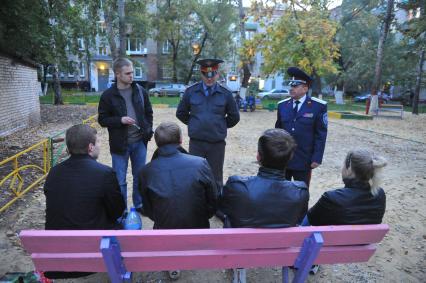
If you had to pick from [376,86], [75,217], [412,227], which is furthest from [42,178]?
[376,86]

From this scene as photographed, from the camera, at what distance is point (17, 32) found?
8.48 meters

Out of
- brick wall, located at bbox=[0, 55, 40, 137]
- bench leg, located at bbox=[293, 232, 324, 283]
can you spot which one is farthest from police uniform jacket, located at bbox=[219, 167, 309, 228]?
brick wall, located at bbox=[0, 55, 40, 137]

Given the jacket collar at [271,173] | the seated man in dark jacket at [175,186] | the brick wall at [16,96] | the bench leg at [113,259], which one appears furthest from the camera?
the brick wall at [16,96]

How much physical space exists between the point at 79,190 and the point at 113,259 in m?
0.57

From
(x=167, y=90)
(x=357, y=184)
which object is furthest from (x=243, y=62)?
(x=357, y=184)

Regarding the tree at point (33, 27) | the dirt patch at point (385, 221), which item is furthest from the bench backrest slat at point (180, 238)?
the tree at point (33, 27)

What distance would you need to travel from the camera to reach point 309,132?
11.9 feet

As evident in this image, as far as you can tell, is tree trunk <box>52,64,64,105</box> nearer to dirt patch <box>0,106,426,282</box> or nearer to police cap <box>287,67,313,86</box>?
dirt patch <box>0,106,426,282</box>

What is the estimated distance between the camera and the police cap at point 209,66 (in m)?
3.77

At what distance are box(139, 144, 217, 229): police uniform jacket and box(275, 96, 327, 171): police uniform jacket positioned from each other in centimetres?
146

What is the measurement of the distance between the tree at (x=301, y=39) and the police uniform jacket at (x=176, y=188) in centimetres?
1609

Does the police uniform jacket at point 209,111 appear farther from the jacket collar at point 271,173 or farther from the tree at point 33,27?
the tree at point 33,27

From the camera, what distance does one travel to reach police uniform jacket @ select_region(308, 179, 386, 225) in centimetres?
244

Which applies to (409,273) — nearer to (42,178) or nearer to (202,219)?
(202,219)
